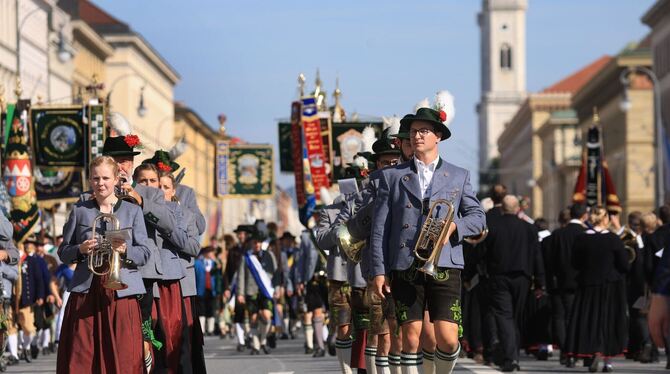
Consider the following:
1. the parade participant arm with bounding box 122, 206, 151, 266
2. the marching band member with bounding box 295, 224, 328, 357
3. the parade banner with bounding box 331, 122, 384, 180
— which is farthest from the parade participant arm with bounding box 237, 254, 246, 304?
the parade participant arm with bounding box 122, 206, 151, 266

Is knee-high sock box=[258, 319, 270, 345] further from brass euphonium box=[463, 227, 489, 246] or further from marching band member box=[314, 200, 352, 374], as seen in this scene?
marching band member box=[314, 200, 352, 374]

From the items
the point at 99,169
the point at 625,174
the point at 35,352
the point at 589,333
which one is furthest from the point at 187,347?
the point at 625,174

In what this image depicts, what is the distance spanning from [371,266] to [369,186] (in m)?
0.74

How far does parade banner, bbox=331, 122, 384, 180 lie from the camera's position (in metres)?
34.5

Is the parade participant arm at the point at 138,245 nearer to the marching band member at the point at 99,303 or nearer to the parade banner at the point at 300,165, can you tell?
the marching band member at the point at 99,303

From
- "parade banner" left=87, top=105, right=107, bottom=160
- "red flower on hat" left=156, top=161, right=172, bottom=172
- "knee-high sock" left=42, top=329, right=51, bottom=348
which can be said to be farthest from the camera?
"parade banner" left=87, top=105, right=107, bottom=160

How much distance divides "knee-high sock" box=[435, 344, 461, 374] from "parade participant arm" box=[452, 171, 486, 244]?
683mm

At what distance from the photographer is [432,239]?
38.1 ft

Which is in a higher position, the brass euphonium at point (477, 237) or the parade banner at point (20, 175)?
the parade banner at point (20, 175)

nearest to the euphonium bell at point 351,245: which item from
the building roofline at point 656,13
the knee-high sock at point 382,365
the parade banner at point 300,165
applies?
the knee-high sock at point 382,365

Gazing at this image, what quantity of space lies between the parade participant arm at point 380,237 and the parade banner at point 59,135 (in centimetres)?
2304

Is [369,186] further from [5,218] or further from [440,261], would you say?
[5,218]

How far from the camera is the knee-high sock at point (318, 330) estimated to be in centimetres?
2380

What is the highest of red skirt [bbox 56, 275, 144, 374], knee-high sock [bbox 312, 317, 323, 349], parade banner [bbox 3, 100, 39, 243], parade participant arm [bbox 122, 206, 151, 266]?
parade banner [bbox 3, 100, 39, 243]
